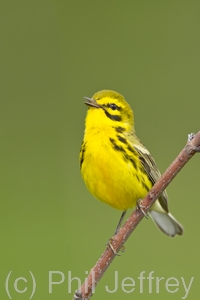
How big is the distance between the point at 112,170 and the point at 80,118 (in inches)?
84.6

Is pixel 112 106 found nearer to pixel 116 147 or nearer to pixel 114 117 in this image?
pixel 114 117

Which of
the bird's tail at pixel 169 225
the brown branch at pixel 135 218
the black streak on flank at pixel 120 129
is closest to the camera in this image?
the brown branch at pixel 135 218

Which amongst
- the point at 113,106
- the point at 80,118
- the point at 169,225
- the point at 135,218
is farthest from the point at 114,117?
the point at 80,118

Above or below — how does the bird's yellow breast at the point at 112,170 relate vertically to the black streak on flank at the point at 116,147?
below

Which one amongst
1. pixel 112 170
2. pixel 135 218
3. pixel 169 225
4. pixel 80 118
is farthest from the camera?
pixel 80 118

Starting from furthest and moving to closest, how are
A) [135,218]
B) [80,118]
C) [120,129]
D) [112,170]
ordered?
[80,118]
[120,129]
[112,170]
[135,218]

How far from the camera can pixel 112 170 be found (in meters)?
2.50

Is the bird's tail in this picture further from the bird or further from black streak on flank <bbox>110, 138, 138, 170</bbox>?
black streak on flank <bbox>110, 138, 138, 170</bbox>

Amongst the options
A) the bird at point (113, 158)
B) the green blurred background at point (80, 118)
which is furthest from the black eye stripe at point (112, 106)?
the green blurred background at point (80, 118)

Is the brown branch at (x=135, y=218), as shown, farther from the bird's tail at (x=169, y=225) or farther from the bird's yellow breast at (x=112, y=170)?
the bird's tail at (x=169, y=225)

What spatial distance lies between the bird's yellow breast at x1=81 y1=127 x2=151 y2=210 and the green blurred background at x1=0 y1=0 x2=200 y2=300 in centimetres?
91

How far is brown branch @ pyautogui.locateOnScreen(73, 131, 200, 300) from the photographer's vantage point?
169cm

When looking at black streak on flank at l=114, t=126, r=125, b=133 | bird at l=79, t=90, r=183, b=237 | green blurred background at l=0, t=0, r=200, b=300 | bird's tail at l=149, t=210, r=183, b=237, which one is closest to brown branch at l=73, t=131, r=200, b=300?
bird at l=79, t=90, r=183, b=237

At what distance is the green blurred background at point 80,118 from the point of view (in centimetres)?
377
